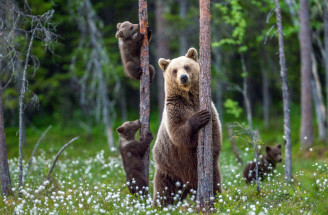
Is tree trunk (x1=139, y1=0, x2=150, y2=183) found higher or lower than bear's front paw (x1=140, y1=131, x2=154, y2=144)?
higher

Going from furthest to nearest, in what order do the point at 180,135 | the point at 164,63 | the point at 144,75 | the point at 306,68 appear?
the point at 306,68 < the point at 144,75 < the point at 164,63 < the point at 180,135

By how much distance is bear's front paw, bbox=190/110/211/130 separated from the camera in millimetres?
6582

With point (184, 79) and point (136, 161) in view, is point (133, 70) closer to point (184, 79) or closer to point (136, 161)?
point (184, 79)

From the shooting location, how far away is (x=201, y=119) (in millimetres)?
6578

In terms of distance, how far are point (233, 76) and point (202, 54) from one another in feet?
62.2

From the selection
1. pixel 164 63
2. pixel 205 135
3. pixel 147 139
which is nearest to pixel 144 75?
pixel 164 63

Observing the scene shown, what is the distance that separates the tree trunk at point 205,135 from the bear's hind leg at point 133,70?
196cm

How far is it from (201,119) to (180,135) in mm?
496

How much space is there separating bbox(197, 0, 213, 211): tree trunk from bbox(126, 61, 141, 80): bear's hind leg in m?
1.96

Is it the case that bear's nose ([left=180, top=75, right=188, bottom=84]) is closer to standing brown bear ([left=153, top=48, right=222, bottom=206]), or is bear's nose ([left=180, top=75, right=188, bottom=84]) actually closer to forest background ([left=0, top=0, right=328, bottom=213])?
standing brown bear ([left=153, top=48, right=222, bottom=206])

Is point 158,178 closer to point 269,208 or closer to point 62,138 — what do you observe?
point 269,208

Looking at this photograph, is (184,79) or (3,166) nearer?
(184,79)

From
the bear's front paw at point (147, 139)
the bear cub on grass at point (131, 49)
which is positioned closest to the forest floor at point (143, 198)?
the bear's front paw at point (147, 139)

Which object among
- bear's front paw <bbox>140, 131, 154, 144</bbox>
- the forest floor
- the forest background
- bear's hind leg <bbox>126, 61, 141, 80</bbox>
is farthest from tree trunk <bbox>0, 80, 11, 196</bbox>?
the forest background
